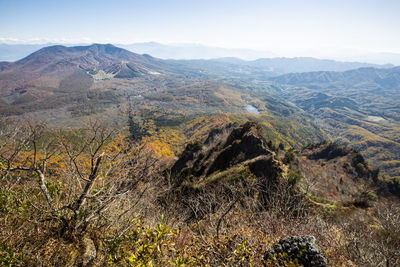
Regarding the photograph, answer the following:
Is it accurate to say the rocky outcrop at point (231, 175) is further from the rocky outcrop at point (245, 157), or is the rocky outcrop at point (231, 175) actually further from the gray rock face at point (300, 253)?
the gray rock face at point (300, 253)

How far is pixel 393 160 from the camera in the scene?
159625mm

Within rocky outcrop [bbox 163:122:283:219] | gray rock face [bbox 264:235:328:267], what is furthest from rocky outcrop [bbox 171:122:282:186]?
gray rock face [bbox 264:235:328:267]

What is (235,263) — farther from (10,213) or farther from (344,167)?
(344,167)

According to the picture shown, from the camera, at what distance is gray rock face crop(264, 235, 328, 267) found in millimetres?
5402

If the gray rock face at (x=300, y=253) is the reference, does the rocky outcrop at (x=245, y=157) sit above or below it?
below

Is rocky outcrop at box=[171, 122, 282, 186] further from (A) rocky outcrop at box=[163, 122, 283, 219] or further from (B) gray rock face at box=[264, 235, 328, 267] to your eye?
(B) gray rock face at box=[264, 235, 328, 267]

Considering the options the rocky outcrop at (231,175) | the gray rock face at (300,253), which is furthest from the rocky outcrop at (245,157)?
the gray rock face at (300,253)

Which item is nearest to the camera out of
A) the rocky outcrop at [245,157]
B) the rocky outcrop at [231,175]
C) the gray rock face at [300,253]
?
the gray rock face at [300,253]

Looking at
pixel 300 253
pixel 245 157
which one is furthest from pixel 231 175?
pixel 300 253

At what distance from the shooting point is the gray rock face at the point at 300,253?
17.7 feet

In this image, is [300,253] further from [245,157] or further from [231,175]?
[245,157]

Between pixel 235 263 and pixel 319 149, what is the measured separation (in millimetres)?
112622

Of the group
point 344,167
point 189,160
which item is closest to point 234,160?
point 189,160

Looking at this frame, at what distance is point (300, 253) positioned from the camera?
5.54 meters
